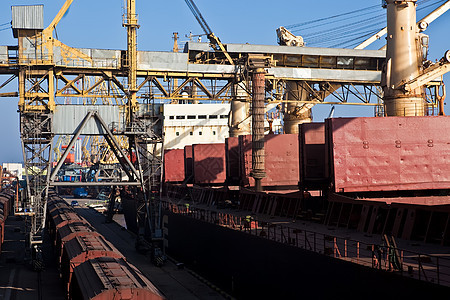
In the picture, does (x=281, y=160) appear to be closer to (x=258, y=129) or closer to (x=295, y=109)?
(x=258, y=129)

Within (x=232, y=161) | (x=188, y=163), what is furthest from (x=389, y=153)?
(x=188, y=163)

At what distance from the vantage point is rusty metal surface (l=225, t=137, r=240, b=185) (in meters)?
42.8

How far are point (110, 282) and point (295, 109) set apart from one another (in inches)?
1244

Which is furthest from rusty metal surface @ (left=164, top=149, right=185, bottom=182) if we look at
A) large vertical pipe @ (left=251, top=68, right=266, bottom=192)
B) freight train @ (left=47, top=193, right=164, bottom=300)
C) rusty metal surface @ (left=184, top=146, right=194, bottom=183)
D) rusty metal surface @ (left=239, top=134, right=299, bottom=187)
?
freight train @ (left=47, top=193, right=164, bottom=300)

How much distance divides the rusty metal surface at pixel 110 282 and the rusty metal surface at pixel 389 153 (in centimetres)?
1035

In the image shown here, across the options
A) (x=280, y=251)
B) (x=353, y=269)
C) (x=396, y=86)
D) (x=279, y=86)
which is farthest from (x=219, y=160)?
(x=353, y=269)

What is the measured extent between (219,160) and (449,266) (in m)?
35.3

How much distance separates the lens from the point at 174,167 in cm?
6109

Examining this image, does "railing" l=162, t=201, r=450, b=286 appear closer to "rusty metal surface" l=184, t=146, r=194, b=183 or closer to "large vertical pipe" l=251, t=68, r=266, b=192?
"large vertical pipe" l=251, t=68, r=266, b=192

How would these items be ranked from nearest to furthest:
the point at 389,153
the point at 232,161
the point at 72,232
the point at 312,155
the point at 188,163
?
1. the point at 389,153
2. the point at 312,155
3. the point at 72,232
4. the point at 232,161
5. the point at 188,163

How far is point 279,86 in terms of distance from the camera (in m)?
43.7

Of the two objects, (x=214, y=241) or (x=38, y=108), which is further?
(x=38, y=108)

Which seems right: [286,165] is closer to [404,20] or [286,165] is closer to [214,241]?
[214,241]

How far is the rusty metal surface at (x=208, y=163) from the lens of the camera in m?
49.0
